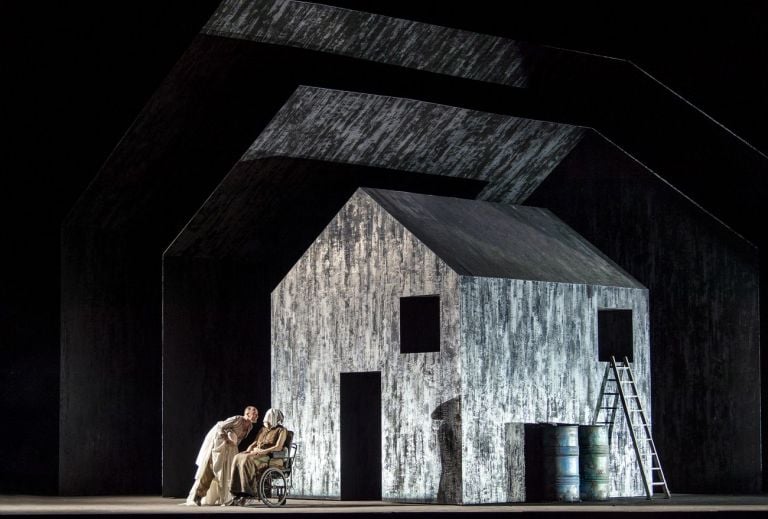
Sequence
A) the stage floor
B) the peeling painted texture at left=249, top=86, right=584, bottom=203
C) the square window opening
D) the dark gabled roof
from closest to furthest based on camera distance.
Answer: the stage floor, the dark gabled roof, the peeling painted texture at left=249, top=86, right=584, bottom=203, the square window opening

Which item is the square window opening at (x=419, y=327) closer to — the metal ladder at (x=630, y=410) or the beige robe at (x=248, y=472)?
the metal ladder at (x=630, y=410)

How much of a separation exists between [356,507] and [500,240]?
3.71m

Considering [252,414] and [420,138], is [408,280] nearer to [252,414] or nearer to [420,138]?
[252,414]

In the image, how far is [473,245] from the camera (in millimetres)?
17141

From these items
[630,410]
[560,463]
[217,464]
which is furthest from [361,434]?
[630,410]

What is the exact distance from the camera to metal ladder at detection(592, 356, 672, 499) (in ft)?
56.2

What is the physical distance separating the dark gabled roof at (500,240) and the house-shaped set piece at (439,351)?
0.09 feet

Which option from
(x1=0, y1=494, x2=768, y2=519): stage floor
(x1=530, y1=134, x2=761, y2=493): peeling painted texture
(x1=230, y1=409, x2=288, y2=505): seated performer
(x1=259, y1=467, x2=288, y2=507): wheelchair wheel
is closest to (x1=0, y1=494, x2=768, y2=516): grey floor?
(x1=0, y1=494, x2=768, y2=519): stage floor

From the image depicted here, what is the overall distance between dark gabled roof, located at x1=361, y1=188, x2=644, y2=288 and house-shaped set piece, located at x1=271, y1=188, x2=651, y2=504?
0.09ft

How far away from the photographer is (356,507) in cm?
1566

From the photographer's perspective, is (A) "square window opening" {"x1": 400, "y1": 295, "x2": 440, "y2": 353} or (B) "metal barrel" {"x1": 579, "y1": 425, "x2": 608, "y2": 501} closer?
(B) "metal barrel" {"x1": 579, "y1": 425, "x2": 608, "y2": 501}

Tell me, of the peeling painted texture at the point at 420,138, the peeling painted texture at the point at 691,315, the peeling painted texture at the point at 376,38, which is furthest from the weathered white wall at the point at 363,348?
the peeling painted texture at the point at 691,315

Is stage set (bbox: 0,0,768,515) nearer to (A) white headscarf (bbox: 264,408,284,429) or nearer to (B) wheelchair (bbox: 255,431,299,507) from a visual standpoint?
(B) wheelchair (bbox: 255,431,299,507)

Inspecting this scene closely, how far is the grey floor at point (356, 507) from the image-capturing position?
14.6m
